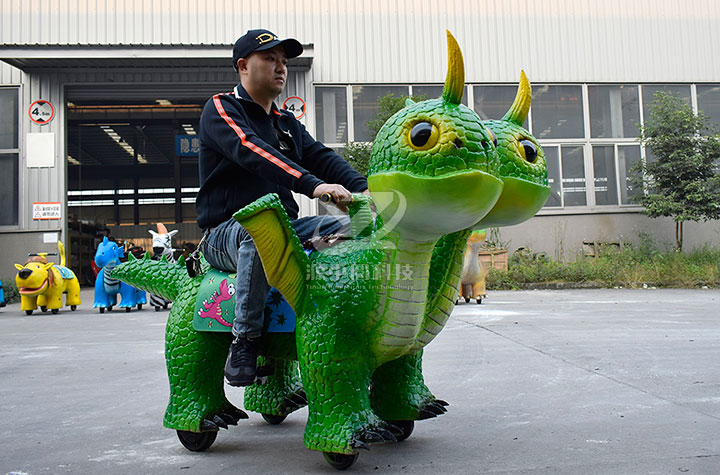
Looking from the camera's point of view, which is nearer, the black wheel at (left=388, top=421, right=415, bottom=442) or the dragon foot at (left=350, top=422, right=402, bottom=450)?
the dragon foot at (left=350, top=422, right=402, bottom=450)

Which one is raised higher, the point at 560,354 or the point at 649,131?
the point at 649,131

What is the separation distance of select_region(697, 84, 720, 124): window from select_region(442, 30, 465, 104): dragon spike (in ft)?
50.3

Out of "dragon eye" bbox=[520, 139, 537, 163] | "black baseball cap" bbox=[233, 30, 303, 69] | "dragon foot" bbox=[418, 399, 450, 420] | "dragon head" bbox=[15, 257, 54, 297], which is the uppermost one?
"black baseball cap" bbox=[233, 30, 303, 69]

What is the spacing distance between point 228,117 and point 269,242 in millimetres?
602

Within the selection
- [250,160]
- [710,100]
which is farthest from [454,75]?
[710,100]

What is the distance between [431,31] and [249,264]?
41.2ft

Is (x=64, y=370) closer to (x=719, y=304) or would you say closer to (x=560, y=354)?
(x=560, y=354)

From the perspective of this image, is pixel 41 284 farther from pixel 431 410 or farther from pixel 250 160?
pixel 431 410

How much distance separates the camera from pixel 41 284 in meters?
8.57

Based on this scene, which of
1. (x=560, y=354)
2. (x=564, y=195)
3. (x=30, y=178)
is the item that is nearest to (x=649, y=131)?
(x=564, y=195)

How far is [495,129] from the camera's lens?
1890 millimetres

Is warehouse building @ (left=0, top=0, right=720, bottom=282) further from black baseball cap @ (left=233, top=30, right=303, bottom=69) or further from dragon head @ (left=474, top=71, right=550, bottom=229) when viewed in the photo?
dragon head @ (left=474, top=71, right=550, bottom=229)

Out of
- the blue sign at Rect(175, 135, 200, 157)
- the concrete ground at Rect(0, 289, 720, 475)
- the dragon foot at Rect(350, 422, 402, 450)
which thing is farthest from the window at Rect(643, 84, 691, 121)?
the dragon foot at Rect(350, 422, 402, 450)

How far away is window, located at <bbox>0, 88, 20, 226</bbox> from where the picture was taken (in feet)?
41.2
